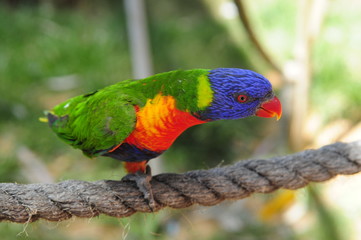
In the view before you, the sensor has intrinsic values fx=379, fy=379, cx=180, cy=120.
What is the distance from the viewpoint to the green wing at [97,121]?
1.08 meters

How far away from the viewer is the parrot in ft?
3.32

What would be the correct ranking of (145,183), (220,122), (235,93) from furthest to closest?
1. (220,122)
2. (145,183)
3. (235,93)

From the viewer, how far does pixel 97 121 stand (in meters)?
1.13

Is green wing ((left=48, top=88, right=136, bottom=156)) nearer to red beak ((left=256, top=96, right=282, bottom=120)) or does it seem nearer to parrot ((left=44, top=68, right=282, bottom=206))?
parrot ((left=44, top=68, right=282, bottom=206))

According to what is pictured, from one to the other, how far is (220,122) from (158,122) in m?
1.90

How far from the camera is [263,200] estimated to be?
9.40 ft

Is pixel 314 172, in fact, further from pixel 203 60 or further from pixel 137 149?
pixel 203 60

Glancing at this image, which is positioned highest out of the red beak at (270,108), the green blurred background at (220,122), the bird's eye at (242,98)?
the bird's eye at (242,98)

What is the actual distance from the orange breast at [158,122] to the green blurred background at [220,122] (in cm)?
92

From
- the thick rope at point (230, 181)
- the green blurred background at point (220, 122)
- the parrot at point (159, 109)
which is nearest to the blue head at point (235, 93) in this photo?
the parrot at point (159, 109)

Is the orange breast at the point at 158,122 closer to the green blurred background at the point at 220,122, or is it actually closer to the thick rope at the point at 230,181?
the thick rope at the point at 230,181

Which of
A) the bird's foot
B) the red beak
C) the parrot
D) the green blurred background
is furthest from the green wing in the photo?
the green blurred background

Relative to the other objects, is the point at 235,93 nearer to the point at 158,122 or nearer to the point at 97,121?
the point at 158,122

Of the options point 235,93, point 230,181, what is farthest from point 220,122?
point 235,93
